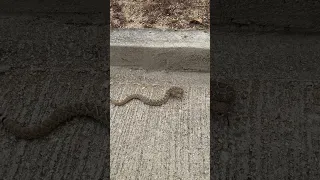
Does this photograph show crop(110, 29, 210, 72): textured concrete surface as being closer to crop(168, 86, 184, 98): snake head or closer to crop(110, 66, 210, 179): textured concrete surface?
crop(110, 66, 210, 179): textured concrete surface

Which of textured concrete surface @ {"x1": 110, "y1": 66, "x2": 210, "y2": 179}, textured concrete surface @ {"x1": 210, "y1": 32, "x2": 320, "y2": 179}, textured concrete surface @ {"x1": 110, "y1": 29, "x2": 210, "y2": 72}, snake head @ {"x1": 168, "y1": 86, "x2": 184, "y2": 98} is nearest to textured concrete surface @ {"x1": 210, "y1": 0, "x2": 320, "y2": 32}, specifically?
textured concrete surface @ {"x1": 210, "y1": 32, "x2": 320, "y2": 179}

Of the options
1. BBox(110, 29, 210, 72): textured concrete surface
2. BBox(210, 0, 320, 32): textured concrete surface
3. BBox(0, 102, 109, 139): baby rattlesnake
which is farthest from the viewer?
BBox(210, 0, 320, 32): textured concrete surface

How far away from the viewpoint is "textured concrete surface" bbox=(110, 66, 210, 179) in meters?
4.10

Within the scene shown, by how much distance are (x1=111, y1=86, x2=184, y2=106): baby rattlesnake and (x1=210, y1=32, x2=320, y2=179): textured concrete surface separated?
484 mm

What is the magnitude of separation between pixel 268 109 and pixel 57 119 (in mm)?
1946

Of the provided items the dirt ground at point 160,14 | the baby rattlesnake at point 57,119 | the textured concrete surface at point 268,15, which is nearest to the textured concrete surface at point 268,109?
the textured concrete surface at point 268,15

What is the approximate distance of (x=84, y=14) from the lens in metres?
5.82

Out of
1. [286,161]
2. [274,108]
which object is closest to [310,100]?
[274,108]

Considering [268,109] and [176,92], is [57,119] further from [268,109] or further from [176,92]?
[268,109]

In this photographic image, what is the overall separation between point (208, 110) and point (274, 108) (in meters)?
0.61

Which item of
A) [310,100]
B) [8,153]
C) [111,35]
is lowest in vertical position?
[8,153]

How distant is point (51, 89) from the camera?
493cm

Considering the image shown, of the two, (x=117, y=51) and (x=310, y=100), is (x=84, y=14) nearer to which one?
(x=117, y=51)

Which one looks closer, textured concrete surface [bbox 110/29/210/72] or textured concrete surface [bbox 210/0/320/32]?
textured concrete surface [bbox 110/29/210/72]
